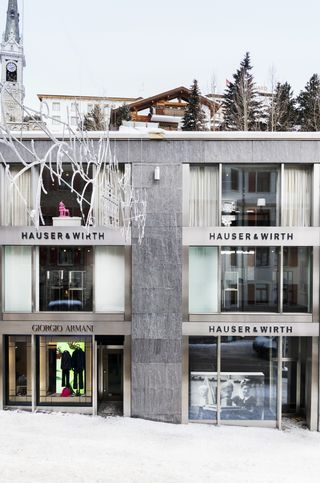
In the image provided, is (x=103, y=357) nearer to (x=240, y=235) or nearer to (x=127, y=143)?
(x=240, y=235)

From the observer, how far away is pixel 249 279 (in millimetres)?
11484

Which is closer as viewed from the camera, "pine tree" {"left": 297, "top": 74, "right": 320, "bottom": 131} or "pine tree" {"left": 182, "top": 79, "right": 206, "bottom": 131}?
"pine tree" {"left": 297, "top": 74, "right": 320, "bottom": 131}

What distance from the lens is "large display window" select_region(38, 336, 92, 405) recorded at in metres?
11.7

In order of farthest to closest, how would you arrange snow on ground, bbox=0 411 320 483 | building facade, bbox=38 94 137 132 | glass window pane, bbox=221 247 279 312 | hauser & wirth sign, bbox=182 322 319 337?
glass window pane, bbox=221 247 279 312 → hauser & wirth sign, bbox=182 322 319 337 → snow on ground, bbox=0 411 320 483 → building facade, bbox=38 94 137 132

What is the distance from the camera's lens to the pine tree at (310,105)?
2919cm

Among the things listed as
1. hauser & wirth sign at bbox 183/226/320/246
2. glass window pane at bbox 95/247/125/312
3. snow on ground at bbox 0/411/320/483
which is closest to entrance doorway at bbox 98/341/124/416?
snow on ground at bbox 0/411/320/483

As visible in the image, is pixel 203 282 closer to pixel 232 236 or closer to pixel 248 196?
pixel 232 236

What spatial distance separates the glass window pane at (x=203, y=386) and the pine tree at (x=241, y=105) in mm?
20652

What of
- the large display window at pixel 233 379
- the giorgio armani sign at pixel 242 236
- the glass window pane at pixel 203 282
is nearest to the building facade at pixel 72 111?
the giorgio armani sign at pixel 242 236

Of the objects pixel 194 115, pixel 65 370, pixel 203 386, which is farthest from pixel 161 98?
pixel 203 386

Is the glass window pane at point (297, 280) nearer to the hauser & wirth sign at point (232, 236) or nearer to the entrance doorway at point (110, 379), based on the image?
the hauser & wirth sign at point (232, 236)

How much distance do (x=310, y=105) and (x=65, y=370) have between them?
28.5 metres

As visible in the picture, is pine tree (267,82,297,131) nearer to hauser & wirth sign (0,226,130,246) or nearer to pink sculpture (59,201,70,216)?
hauser & wirth sign (0,226,130,246)

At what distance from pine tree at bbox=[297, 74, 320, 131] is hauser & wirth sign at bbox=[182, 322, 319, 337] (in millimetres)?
20277
